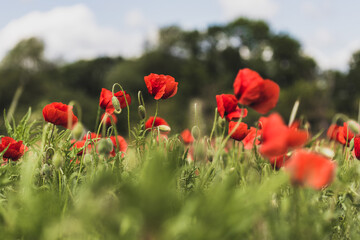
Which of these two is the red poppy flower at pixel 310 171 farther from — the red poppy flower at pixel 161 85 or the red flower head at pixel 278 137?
the red poppy flower at pixel 161 85

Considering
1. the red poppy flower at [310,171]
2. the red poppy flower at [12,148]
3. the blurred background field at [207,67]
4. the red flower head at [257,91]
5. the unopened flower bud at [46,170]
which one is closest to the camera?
the red poppy flower at [310,171]

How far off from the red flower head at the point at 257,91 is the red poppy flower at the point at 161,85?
346 mm

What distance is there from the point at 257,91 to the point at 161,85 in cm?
41

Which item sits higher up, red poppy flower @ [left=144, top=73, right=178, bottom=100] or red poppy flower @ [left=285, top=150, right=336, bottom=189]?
red poppy flower @ [left=285, top=150, right=336, bottom=189]

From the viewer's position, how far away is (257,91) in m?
0.80

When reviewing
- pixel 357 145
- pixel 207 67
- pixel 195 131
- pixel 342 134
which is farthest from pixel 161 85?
pixel 207 67

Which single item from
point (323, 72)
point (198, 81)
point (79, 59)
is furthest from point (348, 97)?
point (79, 59)

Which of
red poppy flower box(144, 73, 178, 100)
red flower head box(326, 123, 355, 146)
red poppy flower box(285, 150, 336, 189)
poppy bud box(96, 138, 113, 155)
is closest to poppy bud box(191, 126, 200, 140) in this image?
red poppy flower box(144, 73, 178, 100)

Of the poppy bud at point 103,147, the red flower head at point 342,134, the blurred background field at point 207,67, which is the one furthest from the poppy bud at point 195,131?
the blurred background field at point 207,67

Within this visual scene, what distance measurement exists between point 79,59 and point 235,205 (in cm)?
3832

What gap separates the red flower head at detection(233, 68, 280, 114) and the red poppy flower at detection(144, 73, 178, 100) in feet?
1.13

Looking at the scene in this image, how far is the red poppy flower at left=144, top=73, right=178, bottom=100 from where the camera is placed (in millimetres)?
1125

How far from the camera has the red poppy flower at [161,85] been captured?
1.12 meters

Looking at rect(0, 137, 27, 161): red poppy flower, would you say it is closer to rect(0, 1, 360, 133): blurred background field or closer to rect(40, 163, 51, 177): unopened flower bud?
rect(40, 163, 51, 177): unopened flower bud
